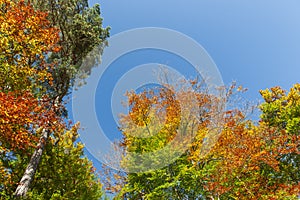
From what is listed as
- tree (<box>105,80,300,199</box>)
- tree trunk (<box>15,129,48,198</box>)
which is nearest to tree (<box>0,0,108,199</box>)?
tree trunk (<box>15,129,48,198</box>)

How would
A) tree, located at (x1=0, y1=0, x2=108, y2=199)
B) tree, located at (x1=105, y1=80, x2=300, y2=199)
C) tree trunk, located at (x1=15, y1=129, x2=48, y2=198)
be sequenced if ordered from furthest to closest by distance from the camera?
tree, located at (x1=105, y1=80, x2=300, y2=199) < tree trunk, located at (x1=15, y1=129, x2=48, y2=198) < tree, located at (x1=0, y1=0, x2=108, y2=199)

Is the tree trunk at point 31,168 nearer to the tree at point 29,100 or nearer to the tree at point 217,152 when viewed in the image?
the tree at point 29,100

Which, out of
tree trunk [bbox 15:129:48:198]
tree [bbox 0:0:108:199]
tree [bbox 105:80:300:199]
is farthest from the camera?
tree [bbox 105:80:300:199]

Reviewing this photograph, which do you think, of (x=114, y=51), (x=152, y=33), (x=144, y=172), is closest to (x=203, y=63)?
(x=152, y=33)

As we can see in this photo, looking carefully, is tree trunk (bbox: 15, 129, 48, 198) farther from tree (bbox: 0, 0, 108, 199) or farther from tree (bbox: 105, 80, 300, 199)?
tree (bbox: 105, 80, 300, 199)

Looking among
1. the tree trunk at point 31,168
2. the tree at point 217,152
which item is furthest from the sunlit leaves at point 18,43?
the tree at point 217,152

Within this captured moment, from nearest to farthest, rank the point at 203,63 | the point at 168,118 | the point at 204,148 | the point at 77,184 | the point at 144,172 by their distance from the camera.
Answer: the point at 144,172 → the point at 77,184 → the point at 204,148 → the point at 168,118 → the point at 203,63

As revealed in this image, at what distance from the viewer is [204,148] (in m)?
13.0

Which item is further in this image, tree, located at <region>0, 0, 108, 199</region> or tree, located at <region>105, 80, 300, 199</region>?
tree, located at <region>105, 80, 300, 199</region>

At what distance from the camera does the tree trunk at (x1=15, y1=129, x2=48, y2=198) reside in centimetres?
967

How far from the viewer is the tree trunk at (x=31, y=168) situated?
9673 mm

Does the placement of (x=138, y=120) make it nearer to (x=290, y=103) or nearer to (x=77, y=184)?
(x=77, y=184)

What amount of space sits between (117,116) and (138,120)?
4.37 ft

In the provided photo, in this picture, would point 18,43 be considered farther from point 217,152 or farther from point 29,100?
point 217,152
